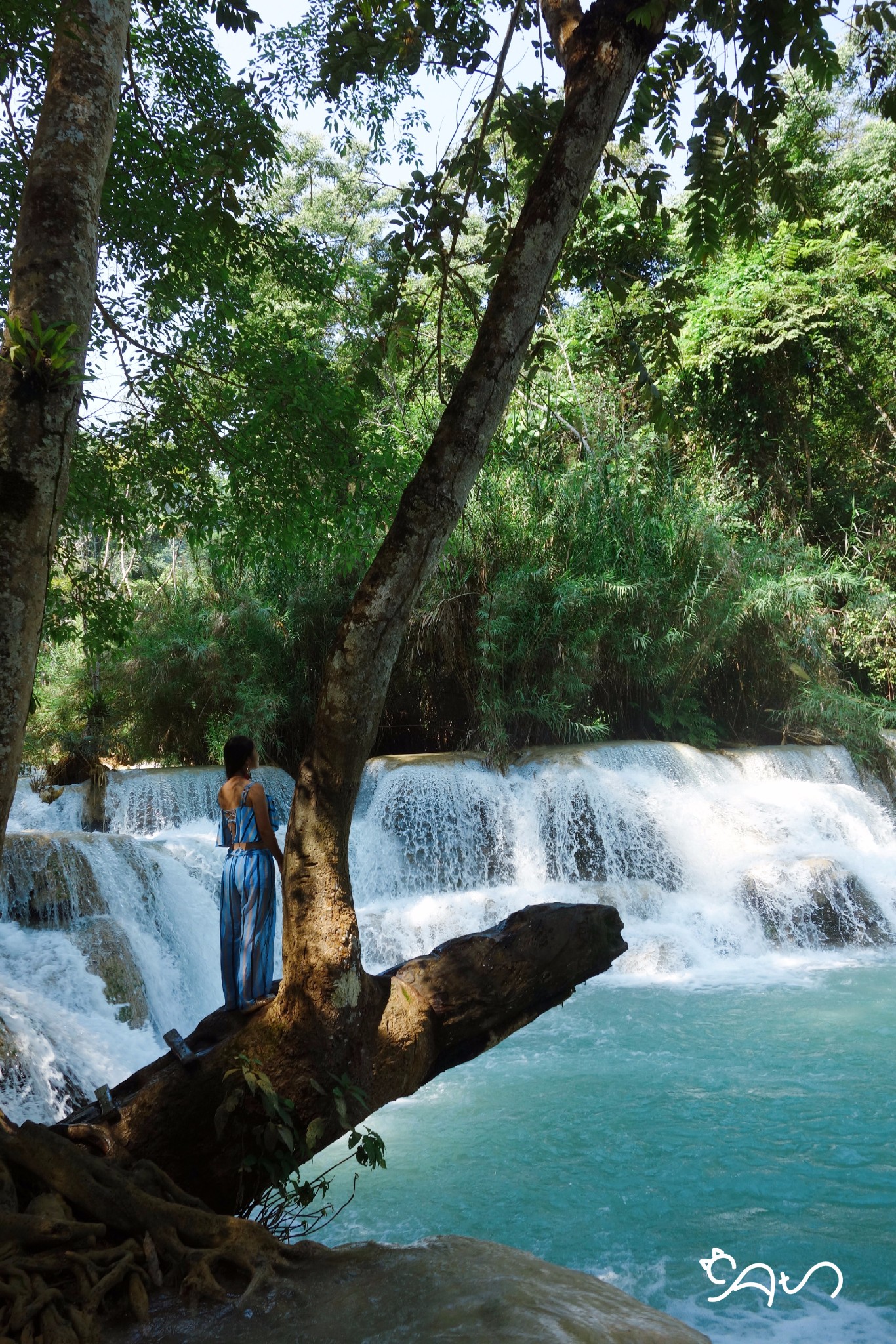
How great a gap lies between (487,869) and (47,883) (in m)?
4.65

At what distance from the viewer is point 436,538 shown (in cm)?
310

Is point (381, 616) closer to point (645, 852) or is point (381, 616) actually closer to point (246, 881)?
point (246, 881)

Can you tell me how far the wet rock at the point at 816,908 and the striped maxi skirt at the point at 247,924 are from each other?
712 cm

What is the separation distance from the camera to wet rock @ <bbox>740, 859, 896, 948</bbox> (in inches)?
387

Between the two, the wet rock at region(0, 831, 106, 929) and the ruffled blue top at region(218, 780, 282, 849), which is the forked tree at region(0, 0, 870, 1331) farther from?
the wet rock at region(0, 831, 106, 929)

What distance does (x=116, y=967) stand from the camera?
23.3 feet

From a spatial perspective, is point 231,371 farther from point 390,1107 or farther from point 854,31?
point 390,1107

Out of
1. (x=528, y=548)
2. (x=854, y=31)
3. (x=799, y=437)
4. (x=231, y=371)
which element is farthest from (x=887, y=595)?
(x=854, y=31)

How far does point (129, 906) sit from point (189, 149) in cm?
557

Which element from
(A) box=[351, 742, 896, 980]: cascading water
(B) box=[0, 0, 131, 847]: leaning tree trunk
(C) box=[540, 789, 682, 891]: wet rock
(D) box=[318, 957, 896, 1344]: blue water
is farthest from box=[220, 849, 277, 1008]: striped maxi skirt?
(C) box=[540, 789, 682, 891]: wet rock

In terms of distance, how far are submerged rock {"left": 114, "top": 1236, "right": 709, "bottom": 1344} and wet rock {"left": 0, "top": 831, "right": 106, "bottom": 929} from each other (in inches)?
208

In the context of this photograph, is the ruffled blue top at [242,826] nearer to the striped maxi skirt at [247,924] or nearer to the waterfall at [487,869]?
the striped maxi skirt at [247,924]

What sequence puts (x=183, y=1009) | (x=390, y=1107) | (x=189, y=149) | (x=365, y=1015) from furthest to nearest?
(x=183, y=1009) → (x=189, y=149) → (x=390, y=1107) → (x=365, y=1015)

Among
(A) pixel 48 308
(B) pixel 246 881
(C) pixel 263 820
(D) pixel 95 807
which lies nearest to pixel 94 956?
(B) pixel 246 881
